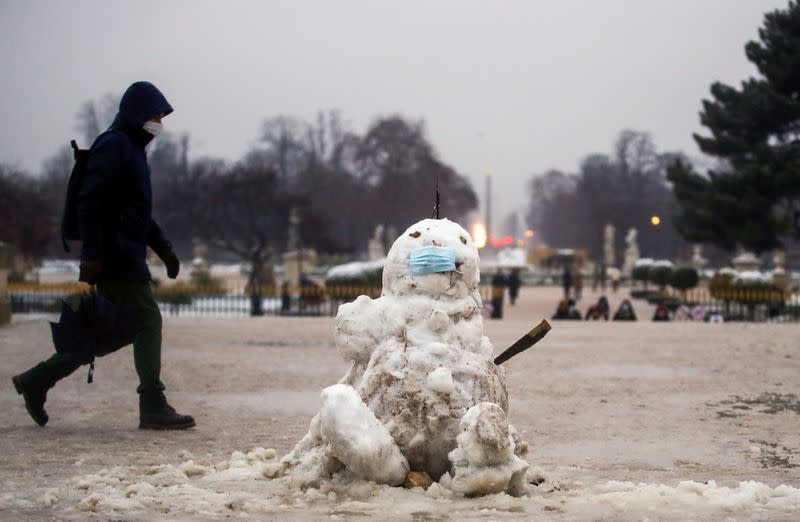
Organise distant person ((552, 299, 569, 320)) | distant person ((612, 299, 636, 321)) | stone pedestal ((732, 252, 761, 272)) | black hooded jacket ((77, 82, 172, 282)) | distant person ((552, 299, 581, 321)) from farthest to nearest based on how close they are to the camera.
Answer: stone pedestal ((732, 252, 761, 272)) < distant person ((552, 299, 569, 320)) < distant person ((552, 299, 581, 321)) < distant person ((612, 299, 636, 321)) < black hooded jacket ((77, 82, 172, 282))

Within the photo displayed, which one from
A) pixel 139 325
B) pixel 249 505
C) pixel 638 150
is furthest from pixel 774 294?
pixel 638 150

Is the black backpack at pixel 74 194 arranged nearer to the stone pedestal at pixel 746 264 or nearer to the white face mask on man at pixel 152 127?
the white face mask on man at pixel 152 127

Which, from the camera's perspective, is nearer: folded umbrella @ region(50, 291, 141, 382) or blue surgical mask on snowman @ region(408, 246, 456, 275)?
blue surgical mask on snowman @ region(408, 246, 456, 275)

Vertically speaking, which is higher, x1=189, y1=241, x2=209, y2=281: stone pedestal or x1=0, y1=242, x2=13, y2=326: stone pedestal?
x1=189, y1=241, x2=209, y2=281: stone pedestal

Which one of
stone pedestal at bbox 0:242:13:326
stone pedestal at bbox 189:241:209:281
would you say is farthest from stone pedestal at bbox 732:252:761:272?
stone pedestal at bbox 0:242:13:326

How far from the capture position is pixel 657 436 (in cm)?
770

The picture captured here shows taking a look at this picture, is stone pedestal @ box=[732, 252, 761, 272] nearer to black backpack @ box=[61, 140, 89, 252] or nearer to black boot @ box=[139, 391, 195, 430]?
black boot @ box=[139, 391, 195, 430]

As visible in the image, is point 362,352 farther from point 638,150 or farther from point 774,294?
point 638,150

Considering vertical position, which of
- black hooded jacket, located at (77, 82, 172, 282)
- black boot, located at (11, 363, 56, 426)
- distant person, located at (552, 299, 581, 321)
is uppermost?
black hooded jacket, located at (77, 82, 172, 282)

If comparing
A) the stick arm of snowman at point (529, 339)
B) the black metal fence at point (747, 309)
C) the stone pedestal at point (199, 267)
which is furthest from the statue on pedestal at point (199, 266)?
the stick arm of snowman at point (529, 339)

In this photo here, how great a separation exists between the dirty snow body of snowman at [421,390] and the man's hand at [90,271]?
2.30 m

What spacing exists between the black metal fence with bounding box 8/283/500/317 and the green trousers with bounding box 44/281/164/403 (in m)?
17.8

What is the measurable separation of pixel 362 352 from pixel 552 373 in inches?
263

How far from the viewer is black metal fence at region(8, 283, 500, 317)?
84.7ft
